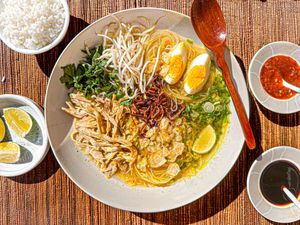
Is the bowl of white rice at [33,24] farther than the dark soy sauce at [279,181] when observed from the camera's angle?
No

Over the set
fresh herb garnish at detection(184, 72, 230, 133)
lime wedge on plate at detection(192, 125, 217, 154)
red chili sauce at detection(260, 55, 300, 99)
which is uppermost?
red chili sauce at detection(260, 55, 300, 99)

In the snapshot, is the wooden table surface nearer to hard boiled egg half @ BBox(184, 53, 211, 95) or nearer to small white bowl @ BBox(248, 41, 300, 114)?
small white bowl @ BBox(248, 41, 300, 114)

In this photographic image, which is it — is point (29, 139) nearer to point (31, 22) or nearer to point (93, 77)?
point (93, 77)

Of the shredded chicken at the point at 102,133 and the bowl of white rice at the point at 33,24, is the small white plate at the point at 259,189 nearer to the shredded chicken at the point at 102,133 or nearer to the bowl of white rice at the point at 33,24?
the shredded chicken at the point at 102,133

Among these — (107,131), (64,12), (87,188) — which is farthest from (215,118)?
(64,12)

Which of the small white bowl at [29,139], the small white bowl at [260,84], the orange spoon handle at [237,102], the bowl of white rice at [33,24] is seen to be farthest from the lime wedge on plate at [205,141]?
the bowl of white rice at [33,24]

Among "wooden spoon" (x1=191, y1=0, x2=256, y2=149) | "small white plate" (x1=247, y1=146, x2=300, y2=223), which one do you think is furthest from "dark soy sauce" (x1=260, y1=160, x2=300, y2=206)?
"wooden spoon" (x1=191, y1=0, x2=256, y2=149)

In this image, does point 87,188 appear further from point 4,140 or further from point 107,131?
point 4,140
